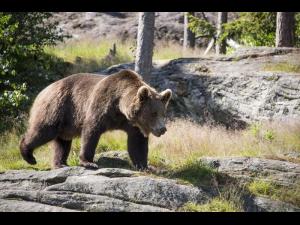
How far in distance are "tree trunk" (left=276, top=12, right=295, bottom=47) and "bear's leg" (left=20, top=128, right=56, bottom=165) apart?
9112 millimetres

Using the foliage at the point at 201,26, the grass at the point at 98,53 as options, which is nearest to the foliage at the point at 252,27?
the foliage at the point at 201,26

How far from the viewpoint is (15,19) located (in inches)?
696

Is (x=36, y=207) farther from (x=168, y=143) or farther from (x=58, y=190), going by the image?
(x=168, y=143)

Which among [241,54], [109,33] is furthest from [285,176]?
[109,33]

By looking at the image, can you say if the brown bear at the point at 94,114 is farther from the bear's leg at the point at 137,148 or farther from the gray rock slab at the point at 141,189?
the gray rock slab at the point at 141,189

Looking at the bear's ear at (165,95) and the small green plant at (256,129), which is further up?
the bear's ear at (165,95)

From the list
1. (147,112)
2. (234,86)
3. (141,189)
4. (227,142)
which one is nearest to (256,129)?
(227,142)

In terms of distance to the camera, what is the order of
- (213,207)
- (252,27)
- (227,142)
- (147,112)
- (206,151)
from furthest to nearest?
(252,27), (227,142), (206,151), (147,112), (213,207)

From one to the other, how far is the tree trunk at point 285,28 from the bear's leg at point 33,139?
9112 millimetres

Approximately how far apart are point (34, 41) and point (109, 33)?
10.5m

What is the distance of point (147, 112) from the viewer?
390 inches

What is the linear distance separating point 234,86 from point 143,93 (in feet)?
20.6

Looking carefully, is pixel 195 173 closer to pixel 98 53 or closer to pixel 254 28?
pixel 254 28

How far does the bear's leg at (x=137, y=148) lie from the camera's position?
1016cm
